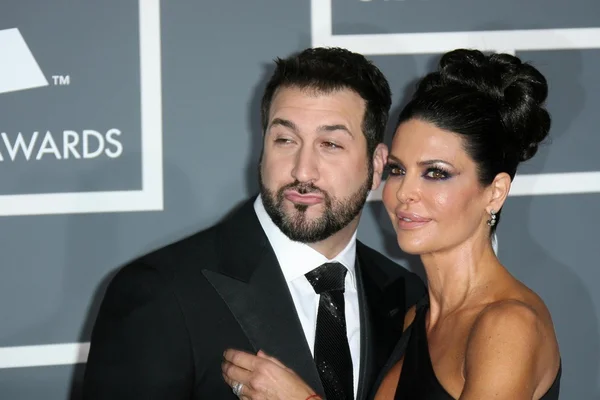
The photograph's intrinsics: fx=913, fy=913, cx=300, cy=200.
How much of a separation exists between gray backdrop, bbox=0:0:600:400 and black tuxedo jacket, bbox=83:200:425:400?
2.13ft

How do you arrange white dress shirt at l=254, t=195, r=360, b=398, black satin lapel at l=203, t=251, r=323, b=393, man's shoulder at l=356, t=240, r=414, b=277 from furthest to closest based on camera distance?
man's shoulder at l=356, t=240, r=414, b=277, white dress shirt at l=254, t=195, r=360, b=398, black satin lapel at l=203, t=251, r=323, b=393

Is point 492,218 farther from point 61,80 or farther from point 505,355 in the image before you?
point 61,80

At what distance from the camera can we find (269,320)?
2148 mm

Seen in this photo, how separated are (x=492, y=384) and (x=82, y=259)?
57.4 inches

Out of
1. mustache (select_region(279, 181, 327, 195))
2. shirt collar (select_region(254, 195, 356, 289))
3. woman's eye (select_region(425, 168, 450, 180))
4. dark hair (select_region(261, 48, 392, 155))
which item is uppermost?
dark hair (select_region(261, 48, 392, 155))

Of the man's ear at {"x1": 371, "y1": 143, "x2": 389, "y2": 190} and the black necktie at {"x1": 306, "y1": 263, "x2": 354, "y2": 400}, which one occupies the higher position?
the man's ear at {"x1": 371, "y1": 143, "x2": 389, "y2": 190}

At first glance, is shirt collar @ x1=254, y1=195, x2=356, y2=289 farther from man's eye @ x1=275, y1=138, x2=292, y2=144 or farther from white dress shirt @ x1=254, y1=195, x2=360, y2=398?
man's eye @ x1=275, y1=138, x2=292, y2=144

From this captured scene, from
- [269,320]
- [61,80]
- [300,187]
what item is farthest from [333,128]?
[61,80]

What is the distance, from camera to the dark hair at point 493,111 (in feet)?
6.89

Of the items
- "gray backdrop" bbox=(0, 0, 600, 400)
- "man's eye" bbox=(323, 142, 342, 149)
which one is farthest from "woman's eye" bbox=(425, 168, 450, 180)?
"gray backdrop" bbox=(0, 0, 600, 400)

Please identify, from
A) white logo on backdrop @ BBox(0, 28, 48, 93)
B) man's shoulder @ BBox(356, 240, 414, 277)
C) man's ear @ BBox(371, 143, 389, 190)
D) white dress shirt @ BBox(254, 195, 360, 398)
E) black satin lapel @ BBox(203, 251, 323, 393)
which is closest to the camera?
black satin lapel @ BBox(203, 251, 323, 393)

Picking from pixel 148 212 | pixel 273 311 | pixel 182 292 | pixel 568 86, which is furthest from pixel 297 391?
pixel 568 86

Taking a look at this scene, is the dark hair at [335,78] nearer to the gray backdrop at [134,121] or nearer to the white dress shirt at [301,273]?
the white dress shirt at [301,273]

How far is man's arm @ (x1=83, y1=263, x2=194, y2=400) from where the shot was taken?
2020 mm
